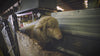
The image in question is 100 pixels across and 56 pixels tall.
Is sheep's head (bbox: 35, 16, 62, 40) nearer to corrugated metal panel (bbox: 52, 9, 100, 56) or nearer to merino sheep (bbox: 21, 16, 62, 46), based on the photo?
merino sheep (bbox: 21, 16, 62, 46)

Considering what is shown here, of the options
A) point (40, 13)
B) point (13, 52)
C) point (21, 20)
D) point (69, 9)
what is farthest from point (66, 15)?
point (13, 52)

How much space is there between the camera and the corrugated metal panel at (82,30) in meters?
Answer: 0.67

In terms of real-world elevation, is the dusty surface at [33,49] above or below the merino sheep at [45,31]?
below

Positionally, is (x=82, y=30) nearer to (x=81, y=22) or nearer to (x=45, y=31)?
(x=81, y=22)

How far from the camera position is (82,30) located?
0.80 m

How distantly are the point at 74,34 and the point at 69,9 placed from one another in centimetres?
33

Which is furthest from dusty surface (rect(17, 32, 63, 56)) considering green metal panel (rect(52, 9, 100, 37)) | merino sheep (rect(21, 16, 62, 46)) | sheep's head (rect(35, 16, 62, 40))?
green metal panel (rect(52, 9, 100, 37))

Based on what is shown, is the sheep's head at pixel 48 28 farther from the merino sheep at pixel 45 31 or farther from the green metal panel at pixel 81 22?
the green metal panel at pixel 81 22

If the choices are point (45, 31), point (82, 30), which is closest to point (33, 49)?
point (45, 31)

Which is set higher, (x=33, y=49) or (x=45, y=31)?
(x=45, y=31)

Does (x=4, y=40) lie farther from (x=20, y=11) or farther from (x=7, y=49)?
(x=20, y=11)

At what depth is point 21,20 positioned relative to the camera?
1.28 meters

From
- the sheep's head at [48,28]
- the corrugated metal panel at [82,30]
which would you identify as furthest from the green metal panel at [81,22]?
the sheep's head at [48,28]

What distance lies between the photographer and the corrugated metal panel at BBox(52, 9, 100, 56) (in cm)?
67
